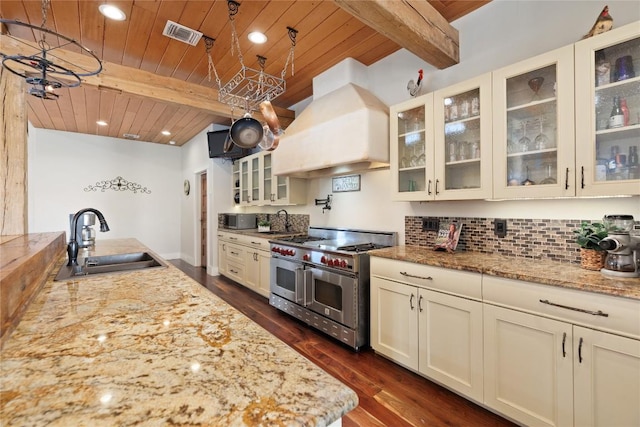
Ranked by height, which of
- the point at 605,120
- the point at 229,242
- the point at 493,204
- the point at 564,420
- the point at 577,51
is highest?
the point at 577,51

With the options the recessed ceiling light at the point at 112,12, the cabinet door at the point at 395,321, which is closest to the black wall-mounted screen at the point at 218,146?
the recessed ceiling light at the point at 112,12

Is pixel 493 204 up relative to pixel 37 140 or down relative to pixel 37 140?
down

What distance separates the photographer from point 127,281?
1372mm

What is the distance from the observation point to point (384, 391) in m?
1.91

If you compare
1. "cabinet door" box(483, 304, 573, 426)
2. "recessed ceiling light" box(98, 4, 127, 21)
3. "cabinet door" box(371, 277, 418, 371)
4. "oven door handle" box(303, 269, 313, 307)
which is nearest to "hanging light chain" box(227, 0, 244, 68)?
"recessed ceiling light" box(98, 4, 127, 21)

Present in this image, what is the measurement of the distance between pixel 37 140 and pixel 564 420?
8028 mm

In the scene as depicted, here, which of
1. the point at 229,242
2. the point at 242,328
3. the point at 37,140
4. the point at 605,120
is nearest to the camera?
the point at 242,328

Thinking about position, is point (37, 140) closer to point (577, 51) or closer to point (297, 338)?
point (297, 338)

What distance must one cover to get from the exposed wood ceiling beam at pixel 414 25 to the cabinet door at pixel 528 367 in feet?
5.75

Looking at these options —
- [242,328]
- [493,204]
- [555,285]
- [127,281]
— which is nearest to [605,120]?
[493,204]

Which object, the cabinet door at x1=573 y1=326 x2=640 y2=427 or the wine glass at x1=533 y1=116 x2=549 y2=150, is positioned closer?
the cabinet door at x1=573 y1=326 x2=640 y2=427

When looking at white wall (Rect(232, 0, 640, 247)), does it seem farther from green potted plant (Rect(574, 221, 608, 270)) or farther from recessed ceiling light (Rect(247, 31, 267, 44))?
recessed ceiling light (Rect(247, 31, 267, 44))

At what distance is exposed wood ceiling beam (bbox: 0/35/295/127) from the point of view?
8.67ft

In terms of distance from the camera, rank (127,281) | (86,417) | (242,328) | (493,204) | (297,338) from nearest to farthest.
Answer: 1. (86,417)
2. (242,328)
3. (127,281)
4. (493,204)
5. (297,338)
